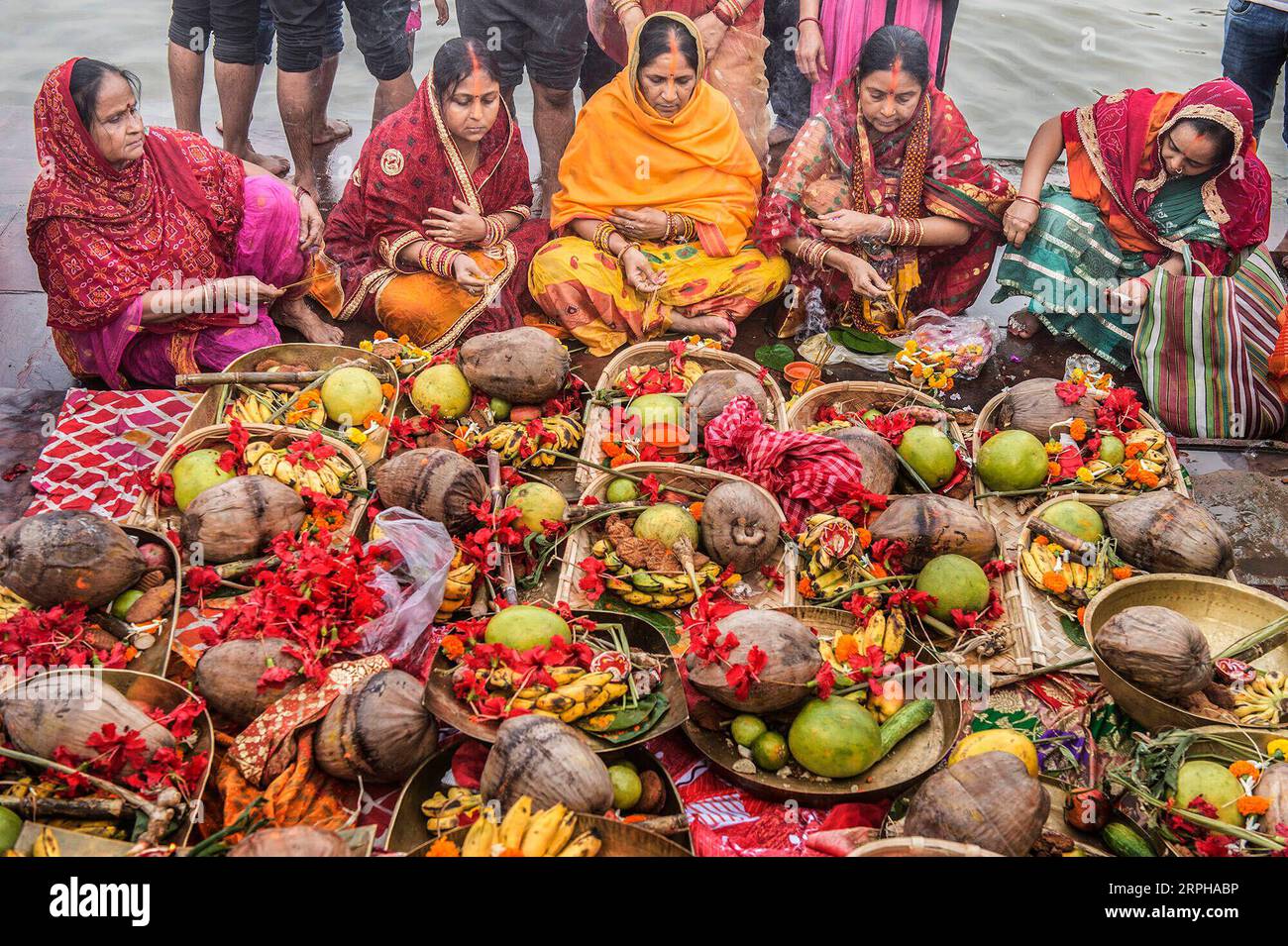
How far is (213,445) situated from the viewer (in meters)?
3.88

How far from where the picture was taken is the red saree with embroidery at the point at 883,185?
197 inches

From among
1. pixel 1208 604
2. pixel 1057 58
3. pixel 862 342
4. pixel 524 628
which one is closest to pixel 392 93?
pixel 862 342

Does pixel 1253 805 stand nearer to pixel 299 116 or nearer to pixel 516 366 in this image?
pixel 516 366

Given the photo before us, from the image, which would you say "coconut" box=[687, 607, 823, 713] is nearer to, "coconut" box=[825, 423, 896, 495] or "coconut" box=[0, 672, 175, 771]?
"coconut" box=[825, 423, 896, 495]

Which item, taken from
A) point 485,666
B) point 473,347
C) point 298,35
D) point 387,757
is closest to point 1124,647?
point 485,666

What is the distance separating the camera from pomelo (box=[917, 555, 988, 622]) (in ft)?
11.2

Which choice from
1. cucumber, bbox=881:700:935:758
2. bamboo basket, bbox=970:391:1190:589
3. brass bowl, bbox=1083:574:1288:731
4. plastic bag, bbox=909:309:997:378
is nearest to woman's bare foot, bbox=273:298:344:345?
plastic bag, bbox=909:309:997:378

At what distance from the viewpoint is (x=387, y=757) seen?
275cm

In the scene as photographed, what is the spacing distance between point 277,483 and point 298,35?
2.77 metres

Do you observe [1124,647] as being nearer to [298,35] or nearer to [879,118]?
[879,118]

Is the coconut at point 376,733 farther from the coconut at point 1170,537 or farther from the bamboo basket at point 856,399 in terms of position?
the coconut at point 1170,537

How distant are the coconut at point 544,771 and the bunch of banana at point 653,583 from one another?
85cm

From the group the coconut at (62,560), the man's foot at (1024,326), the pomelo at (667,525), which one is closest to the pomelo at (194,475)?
the coconut at (62,560)

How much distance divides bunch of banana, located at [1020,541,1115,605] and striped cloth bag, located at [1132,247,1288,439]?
1.48 m
